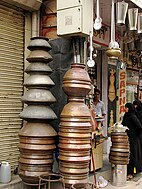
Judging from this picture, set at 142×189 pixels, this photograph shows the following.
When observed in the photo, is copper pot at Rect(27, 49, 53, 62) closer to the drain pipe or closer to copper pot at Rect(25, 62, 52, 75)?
copper pot at Rect(25, 62, 52, 75)

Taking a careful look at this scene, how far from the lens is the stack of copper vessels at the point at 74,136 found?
3967 millimetres

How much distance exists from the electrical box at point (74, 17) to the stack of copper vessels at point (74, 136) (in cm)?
72

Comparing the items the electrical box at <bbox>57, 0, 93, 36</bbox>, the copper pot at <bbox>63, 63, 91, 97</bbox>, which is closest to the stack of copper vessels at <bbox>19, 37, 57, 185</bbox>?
the copper pot at <bbox>63, 63, 91, 97</bbox>

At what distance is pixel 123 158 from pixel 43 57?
3153mm

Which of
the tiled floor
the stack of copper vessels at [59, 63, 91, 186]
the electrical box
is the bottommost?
the tiled floor

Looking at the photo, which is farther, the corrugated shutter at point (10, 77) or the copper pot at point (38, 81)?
the corrugated shutter at point (10, 77)

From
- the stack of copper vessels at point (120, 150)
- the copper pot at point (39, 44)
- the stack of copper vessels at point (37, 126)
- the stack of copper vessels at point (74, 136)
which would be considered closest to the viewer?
the stack of copper vessels at point (74, 136)

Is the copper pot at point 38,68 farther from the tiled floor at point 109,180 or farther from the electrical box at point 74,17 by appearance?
the tiled floor at point 109,180

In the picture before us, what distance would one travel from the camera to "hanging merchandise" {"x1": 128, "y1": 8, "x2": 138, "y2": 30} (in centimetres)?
529

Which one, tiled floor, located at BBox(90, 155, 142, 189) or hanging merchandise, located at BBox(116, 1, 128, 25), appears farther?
tiled floor, located at BBox(90, 155, 142, 189)

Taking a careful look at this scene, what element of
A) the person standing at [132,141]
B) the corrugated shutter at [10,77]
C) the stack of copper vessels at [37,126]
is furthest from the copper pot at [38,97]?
the person standing at [132,141]

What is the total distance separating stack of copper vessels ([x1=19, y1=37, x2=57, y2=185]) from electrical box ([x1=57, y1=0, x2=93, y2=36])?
1.42ft

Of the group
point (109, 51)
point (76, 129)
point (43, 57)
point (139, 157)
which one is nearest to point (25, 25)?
point (43, 57)

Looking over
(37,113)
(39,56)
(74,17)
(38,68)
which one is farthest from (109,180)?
(74,17)
